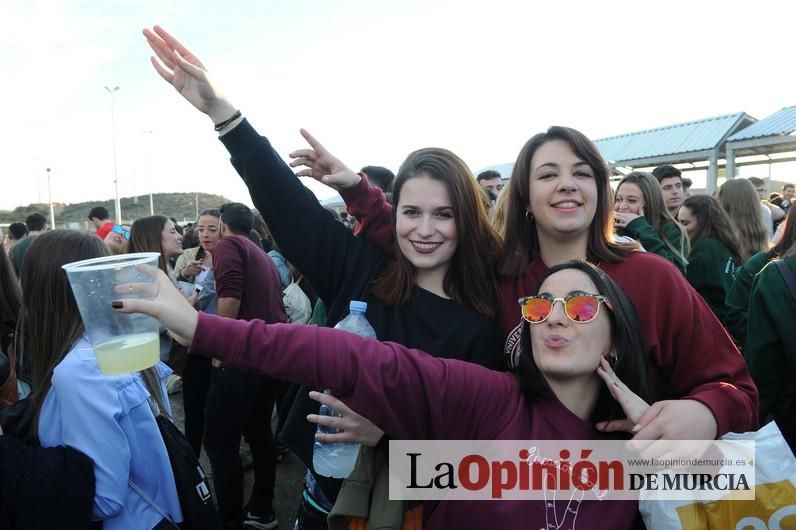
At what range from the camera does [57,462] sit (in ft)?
5.41

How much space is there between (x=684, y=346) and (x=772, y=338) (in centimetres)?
103

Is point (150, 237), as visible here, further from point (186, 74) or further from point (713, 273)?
point (713, 273)

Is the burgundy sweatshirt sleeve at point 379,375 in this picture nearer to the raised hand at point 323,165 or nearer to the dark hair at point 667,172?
the raised hand at point 323,165

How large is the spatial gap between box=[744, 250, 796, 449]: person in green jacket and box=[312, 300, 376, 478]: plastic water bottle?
1.92m

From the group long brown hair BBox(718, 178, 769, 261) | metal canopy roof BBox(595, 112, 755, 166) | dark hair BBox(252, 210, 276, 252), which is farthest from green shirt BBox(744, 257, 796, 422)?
metal canopy roof BBox(595, 112, 755, 166)

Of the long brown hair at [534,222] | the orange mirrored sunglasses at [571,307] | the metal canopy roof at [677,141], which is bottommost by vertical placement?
the orange mirrored sunglasses at [571,307]

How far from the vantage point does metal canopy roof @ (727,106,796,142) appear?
36.1ft

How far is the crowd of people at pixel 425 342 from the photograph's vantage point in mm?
1397

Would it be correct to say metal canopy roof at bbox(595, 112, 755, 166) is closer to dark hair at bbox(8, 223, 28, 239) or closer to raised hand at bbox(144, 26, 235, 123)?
raised hand at bbox(144, 26, 235, 123)

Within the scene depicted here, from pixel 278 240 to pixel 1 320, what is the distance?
190cm

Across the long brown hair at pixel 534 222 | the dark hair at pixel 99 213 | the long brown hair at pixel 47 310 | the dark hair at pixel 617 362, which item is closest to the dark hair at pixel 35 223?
the dark hair at pixel 99 213

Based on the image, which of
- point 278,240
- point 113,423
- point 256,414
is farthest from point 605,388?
point 256,414

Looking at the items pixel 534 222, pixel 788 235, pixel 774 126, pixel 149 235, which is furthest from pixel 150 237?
pixel 774 126

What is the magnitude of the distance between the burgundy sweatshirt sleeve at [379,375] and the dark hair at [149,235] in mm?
3375
